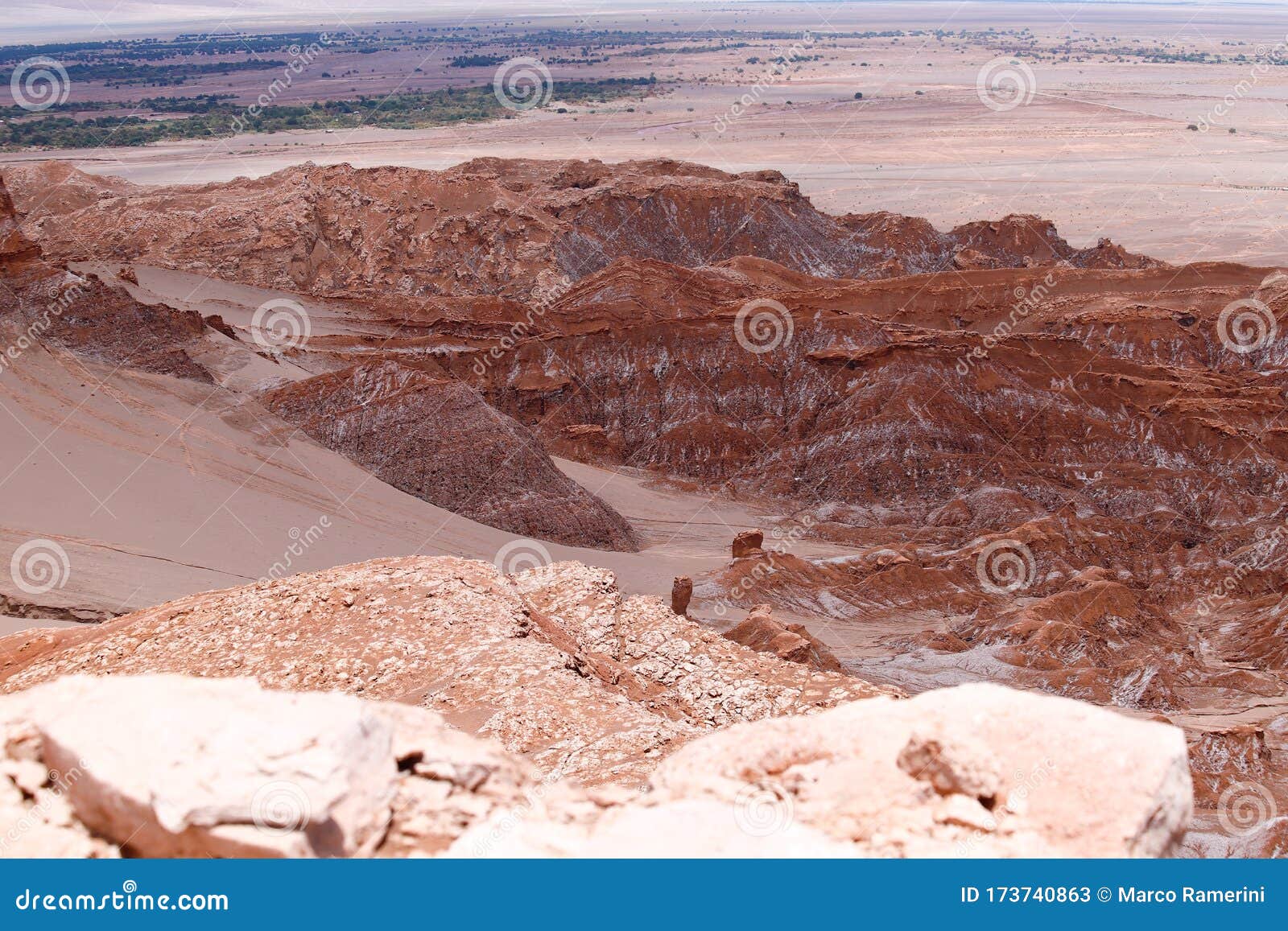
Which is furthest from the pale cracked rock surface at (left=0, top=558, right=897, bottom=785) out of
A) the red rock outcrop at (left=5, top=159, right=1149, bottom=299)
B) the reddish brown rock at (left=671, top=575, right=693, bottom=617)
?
the red rock outcrop at (left=5, top=159, right=1149, bottom=299)

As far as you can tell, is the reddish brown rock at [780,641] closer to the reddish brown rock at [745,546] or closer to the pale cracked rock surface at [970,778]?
the reddish brown rock at [745,546]

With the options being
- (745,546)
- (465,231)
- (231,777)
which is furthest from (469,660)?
(465,231)

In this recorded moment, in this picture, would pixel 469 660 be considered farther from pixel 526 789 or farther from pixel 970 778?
pixel 970 778

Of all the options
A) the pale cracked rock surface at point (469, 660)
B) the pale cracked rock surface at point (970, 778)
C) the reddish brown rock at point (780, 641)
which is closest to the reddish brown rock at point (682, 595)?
the reddish brown rock at point (780, 641)

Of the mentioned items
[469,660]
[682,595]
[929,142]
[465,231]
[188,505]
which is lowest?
[469,660]

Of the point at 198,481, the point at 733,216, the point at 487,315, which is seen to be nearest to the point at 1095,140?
the point at 733,216
